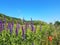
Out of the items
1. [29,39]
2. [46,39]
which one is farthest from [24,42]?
[46,39]

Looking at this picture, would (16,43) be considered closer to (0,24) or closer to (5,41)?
(5,41)

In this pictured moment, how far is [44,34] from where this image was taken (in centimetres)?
791

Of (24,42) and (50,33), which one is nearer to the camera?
(24,42)

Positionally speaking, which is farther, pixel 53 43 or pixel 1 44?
pixel 53 43

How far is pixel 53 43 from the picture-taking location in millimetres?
8719

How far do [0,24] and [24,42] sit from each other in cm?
91

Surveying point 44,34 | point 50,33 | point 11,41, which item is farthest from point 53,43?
point 11,41

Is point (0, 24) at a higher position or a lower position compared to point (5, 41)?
higher

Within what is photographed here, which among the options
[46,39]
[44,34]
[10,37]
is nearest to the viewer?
[10,37]

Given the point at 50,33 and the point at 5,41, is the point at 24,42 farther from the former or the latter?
the point at 50,33

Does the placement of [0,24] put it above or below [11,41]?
above

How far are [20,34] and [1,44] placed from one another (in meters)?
0.65

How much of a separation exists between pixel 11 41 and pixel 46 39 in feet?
7.74

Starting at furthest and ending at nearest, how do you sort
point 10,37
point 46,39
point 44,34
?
point 46,39 → point 44,34 → point 10,37
